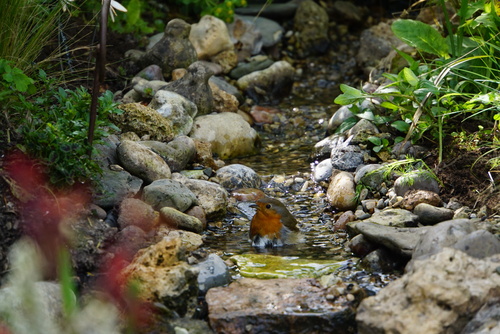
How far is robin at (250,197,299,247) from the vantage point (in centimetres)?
463

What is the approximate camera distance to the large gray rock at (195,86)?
6.66m

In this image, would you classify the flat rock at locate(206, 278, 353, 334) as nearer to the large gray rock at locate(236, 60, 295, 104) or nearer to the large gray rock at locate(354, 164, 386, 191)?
the large gray rock at locate(354, 164, 386, 191)

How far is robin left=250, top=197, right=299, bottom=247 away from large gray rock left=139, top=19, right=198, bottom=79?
3.08m

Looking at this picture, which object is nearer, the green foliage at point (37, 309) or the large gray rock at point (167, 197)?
the green foliage at point (37, 309)

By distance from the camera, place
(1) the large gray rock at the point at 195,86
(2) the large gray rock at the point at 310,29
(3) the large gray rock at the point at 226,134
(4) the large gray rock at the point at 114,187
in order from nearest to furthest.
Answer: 1. (4) the large gray rock at the point at 114,187
2. (3) the large gray rock at the point at 226,134
3. (1) the large gray rock at the point at 195,86
4. (2) the large gray rock at the point at 310,29

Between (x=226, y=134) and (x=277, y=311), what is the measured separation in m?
3.02

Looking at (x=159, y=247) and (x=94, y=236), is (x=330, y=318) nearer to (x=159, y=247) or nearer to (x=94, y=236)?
(x=159, y=247)

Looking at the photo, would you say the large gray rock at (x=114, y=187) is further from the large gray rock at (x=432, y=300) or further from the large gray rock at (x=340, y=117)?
the large gray rock at (x=340, y=117)

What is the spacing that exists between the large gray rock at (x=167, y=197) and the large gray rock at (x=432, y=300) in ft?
5.90

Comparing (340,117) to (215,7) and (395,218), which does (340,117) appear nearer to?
(395,218)

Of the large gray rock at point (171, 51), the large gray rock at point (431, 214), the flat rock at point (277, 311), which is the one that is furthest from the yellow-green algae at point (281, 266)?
the large gray rock at point (171, 51)

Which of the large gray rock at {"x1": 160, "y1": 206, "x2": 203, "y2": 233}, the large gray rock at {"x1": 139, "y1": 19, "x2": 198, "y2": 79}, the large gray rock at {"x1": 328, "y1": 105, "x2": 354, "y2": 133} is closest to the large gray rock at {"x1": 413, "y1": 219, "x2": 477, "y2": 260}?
the large gray rock at {"x1": 160, "y1": 206, "x2": 203, "y2": 233}

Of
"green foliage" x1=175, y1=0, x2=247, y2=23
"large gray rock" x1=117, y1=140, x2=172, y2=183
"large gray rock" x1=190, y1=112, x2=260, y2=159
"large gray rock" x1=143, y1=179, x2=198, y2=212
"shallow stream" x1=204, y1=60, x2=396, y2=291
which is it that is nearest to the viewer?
"shallow stream" x1=204, y1=60, x2=396, y2=291

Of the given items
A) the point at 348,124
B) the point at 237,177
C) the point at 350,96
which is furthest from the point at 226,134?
the point at 350,96
